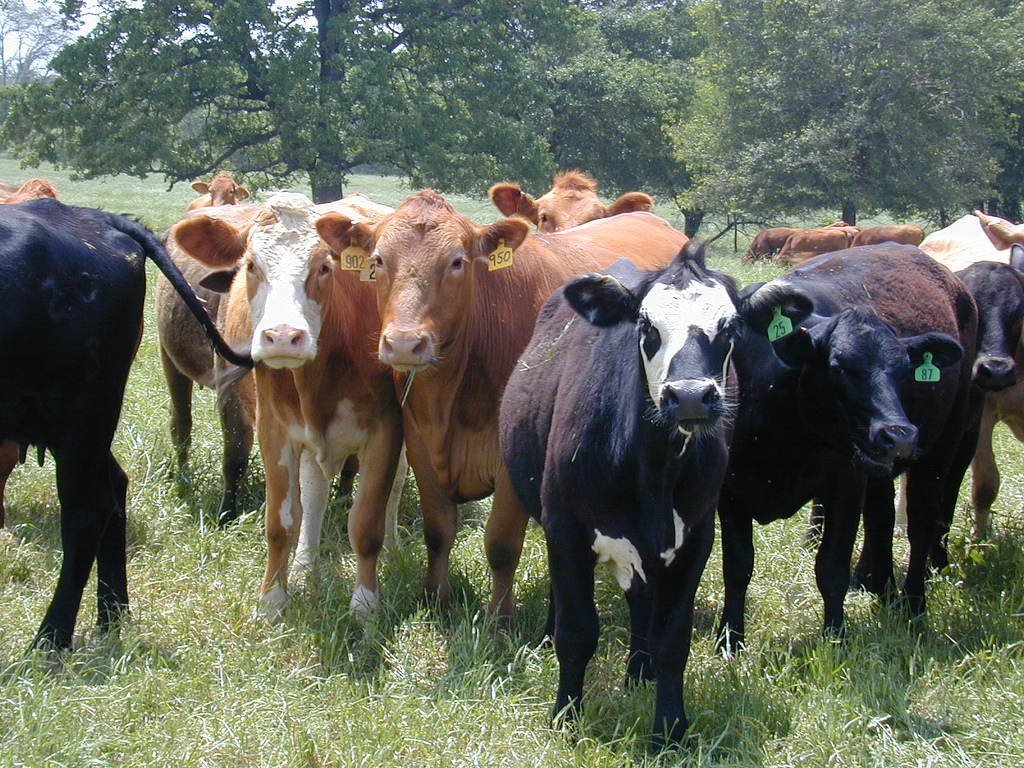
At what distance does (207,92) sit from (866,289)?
20.6 meters

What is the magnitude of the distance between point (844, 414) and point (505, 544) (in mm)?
1579

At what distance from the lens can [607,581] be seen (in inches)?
210

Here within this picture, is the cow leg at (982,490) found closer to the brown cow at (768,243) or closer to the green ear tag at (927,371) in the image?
the green ear tag at (927,371)

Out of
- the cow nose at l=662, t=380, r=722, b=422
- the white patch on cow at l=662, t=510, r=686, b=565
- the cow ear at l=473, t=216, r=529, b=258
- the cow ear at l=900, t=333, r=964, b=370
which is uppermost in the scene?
the cow ear at l=473, t=216, r=529, b=258

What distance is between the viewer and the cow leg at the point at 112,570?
454 centimetres

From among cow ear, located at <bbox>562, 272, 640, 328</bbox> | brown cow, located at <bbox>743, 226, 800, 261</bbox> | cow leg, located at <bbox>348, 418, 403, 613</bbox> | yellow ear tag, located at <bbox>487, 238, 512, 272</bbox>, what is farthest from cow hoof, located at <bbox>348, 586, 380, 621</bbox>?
brown cow, located at <bbox>743, 226, 800, 261</bbox>

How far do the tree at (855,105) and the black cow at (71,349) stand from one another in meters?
26.8

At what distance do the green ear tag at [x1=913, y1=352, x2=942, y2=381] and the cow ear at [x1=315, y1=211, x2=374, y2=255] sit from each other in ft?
8.16

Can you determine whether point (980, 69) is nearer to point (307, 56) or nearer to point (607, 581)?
point (307, 56)

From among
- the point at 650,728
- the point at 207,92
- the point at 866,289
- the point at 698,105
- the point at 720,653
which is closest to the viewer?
→ the point at 650,728

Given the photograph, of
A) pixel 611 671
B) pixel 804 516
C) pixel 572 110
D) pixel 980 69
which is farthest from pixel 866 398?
pixel 572 110

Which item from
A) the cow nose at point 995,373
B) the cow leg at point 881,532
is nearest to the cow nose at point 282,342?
the cow leg at point 881,532

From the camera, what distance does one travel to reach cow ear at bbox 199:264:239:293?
539cm

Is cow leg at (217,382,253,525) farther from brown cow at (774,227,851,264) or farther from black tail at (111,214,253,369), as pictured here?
brown cow at (774,227,851,264)
